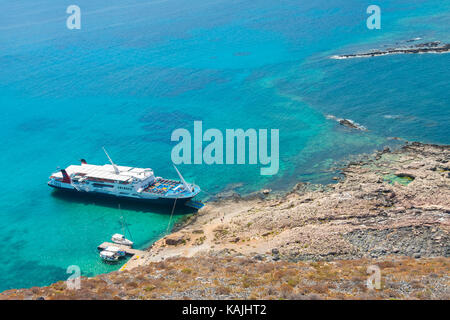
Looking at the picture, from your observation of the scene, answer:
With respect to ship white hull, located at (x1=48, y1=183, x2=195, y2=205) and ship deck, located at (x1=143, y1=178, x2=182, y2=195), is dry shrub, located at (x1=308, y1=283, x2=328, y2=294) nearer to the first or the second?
ship white hull, located at (x1=48, y1=183, x2=195, y2=205)

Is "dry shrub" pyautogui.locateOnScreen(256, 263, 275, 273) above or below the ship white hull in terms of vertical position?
above

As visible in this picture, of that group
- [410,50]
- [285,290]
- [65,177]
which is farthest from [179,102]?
[285,290]

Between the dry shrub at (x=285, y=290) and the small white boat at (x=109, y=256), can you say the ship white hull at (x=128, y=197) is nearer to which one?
the small white boat at (x=109, y=256)

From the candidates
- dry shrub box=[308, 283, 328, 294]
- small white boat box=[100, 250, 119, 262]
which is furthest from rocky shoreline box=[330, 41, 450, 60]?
dry shrub box=[308, 283, 328, 294]

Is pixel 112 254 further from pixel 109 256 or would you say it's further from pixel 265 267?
pixel 265 267

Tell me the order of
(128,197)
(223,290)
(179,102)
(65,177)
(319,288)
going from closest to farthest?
(319,288), (223,290), (128,197), (65,177), (179,102)
